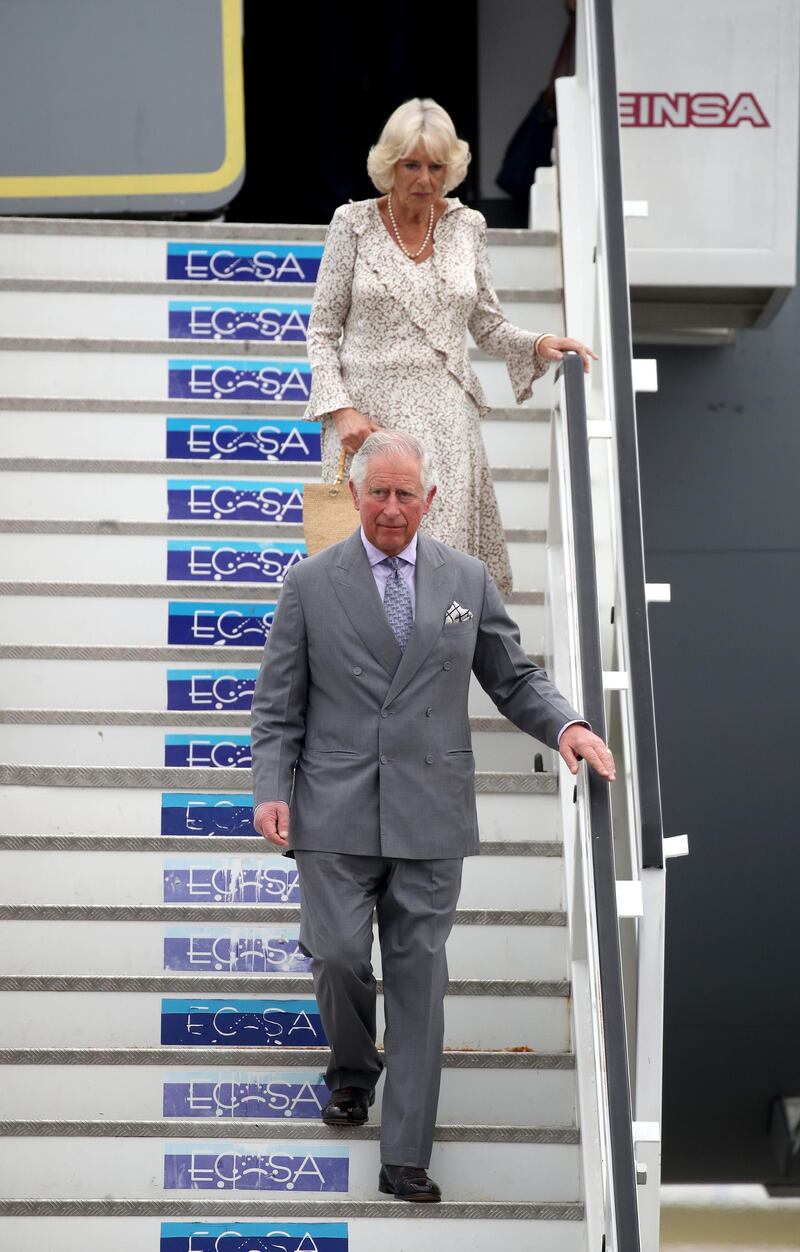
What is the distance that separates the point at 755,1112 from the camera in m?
7.41

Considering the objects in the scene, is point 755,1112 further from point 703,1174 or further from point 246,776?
point 246,776

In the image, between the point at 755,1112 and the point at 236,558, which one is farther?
the point at 755,1112

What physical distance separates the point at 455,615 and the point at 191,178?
3.95 m

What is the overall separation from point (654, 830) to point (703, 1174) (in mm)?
3803

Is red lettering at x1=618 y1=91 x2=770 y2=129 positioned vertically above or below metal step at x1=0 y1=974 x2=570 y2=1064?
above

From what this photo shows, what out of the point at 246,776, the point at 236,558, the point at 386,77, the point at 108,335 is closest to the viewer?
the point at 246,776

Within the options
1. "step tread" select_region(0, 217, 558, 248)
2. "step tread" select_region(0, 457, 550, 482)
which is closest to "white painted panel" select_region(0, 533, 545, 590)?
"step tread" select_region(0, 457, 550, 482)

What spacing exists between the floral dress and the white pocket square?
2.55 ft

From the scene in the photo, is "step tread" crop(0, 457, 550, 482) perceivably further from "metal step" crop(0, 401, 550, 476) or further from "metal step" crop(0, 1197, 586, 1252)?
"metal step" crop(0, 1197, 586, 1252)

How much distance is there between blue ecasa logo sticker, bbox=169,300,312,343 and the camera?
640 cm

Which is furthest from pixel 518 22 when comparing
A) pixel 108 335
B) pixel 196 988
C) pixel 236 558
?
pixel 196 988

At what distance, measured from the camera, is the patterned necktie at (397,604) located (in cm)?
398

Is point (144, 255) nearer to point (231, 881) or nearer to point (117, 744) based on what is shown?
point (117, 744)

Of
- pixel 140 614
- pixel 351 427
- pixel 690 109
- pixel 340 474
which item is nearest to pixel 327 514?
pixel 340 474
